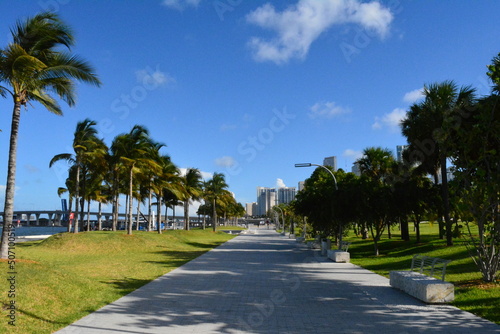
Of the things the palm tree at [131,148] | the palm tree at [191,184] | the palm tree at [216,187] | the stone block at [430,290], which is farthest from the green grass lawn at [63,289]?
the palm tree at [216,187]

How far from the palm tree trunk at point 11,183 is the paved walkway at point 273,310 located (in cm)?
380

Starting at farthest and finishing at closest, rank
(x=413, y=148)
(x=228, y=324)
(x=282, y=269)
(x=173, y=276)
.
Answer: (x=413, y=148), (x=282, y=269), (x=173, y=276), (x=228, y=324)

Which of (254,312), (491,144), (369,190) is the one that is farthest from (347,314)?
(369,190)

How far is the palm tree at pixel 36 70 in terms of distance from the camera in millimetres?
11513

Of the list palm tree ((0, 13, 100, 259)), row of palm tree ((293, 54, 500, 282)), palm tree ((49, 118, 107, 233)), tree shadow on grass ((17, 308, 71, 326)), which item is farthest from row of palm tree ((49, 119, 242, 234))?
tree shadow on grass ((17, 308, 71, 326))

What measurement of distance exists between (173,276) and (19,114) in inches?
272

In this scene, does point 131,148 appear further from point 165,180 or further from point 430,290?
point 430,290

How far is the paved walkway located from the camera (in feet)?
22.3

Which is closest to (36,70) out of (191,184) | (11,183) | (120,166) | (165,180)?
(11,183)

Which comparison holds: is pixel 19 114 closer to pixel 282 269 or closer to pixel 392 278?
pixel 282 269

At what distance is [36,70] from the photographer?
12273 millimetres

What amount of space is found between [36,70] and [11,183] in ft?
11.3

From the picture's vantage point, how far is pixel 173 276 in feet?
44.4

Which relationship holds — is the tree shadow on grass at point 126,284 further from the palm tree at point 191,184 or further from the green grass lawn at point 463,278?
the palm tree at point 191,184
